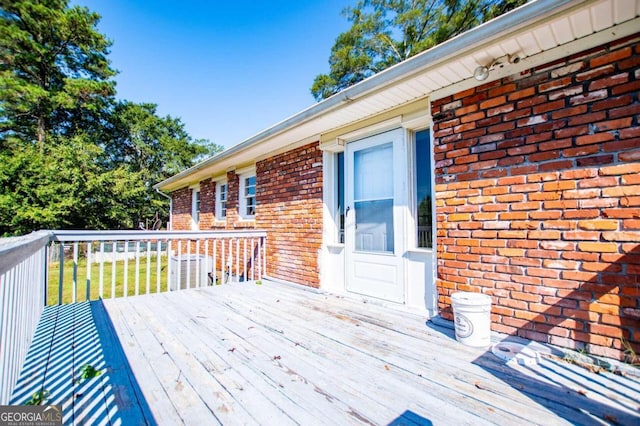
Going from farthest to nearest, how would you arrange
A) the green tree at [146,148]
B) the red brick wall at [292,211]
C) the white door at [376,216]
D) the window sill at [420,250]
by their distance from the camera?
the green tree at [146,148] < the red brick wall at [292,211] < the white door at [376,216] < the window sill at [420,250]

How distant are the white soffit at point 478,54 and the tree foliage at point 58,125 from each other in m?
14.7

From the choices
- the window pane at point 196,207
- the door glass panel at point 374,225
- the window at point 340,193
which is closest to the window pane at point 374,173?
the door glass panel at point 374,225

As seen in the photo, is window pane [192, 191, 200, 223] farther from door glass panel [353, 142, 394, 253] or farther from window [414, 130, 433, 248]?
window [414, 130, 433, 248]

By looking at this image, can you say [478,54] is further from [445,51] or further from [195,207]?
[195,207]

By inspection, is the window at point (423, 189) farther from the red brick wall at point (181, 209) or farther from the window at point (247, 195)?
the red brick wall at point (181, 209)

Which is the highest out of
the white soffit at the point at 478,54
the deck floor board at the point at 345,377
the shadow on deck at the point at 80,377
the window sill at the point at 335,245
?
the white soffit at the point at 478,54

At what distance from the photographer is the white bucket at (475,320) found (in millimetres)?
2529

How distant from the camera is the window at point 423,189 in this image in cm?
344

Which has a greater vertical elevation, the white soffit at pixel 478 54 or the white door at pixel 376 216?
the white soffit at pixel 478 54

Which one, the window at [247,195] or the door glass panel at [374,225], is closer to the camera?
the door glass panel at [374,225]

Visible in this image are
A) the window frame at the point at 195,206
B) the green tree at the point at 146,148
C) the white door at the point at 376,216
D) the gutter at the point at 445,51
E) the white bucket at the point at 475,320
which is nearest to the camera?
the gutter at the point at 445,51

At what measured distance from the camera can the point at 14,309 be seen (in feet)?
6.39

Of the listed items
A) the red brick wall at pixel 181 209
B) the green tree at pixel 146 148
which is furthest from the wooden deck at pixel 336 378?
the green tree at pixel 146 148

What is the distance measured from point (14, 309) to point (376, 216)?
139 inches
